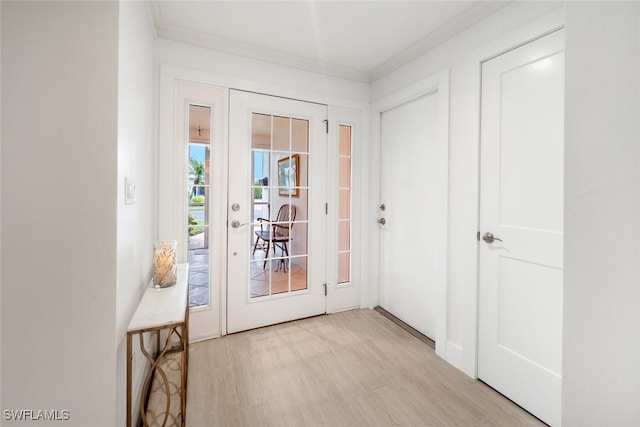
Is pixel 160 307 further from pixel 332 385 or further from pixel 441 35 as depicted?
pixel 441 35

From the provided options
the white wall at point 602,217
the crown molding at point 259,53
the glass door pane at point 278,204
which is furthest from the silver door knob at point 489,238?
the crown molding at point 259,53

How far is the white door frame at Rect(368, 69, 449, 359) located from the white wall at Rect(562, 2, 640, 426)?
1307 mm

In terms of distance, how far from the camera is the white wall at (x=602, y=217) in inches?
26.8

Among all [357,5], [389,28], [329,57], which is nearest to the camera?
[357,5]

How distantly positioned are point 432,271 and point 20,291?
2.40m

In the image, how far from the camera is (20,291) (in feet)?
3.33

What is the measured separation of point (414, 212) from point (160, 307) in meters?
2.04

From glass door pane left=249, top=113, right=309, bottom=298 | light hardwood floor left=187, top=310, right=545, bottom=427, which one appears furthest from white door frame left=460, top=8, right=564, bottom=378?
glass door pane left=249, top=113, right=309, bottom=298

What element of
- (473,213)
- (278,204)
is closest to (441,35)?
(473,213)

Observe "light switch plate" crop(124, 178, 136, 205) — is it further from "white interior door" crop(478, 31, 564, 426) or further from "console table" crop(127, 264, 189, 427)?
"white interior door" crop(478, 31, 564, 426)

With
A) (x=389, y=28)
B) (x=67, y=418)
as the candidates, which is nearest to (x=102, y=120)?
(x=67, y=418)

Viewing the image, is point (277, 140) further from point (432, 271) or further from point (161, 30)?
point (432, 271)

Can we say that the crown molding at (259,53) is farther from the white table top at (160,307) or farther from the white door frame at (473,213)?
the white table top at (160,307)

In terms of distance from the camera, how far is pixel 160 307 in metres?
1.36
